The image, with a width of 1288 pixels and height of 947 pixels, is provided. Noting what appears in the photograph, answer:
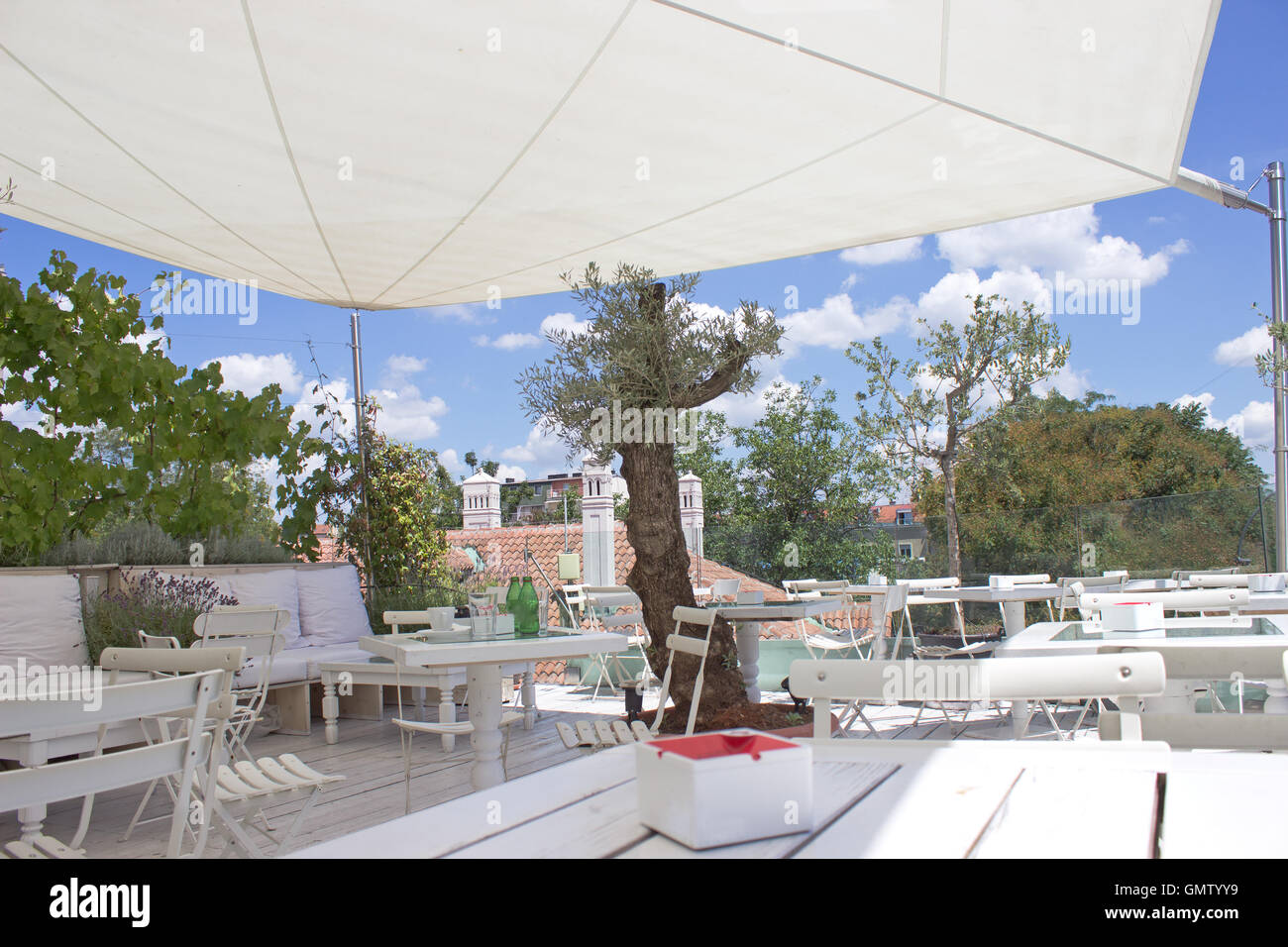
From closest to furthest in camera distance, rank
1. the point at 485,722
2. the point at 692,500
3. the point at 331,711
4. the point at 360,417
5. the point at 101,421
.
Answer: the point at 485,722 < the point at 331,711 < the point at 101,421 < the point at 360,417 < the point at 692,500

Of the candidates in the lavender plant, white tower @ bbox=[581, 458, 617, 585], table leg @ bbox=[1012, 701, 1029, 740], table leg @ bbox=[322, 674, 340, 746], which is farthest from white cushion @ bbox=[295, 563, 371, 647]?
table leg @ bbox=[1012, 701, 1029, 740]

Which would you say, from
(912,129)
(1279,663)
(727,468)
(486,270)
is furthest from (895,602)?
(727,468)

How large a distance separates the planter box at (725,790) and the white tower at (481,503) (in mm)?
14012

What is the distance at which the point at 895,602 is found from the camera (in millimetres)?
5387

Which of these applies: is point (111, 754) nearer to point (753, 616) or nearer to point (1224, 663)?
point (1224, 663)

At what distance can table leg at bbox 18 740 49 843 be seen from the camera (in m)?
2.46

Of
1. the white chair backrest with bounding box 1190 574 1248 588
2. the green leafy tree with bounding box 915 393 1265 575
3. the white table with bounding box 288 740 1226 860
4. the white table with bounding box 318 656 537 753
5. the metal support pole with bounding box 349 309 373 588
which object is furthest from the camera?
the green leafy tree with bounding box 915 393 1265 575

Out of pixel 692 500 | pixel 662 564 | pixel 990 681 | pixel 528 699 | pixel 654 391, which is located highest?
pixel 654 391

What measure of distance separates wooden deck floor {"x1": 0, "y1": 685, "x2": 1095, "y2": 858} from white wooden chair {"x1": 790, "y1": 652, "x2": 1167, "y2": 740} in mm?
2732

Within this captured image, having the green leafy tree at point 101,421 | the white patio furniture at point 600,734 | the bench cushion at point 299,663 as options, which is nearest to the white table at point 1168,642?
the white patio furniture at point 600,734

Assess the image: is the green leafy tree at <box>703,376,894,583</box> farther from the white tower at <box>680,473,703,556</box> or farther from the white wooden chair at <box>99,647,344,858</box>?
the white wooden chair at <box>99,647,344,858</box>

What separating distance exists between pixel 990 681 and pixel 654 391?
3630 millimetres

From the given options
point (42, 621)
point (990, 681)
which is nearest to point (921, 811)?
point (990, 681)

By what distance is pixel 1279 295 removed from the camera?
26.0 feet
